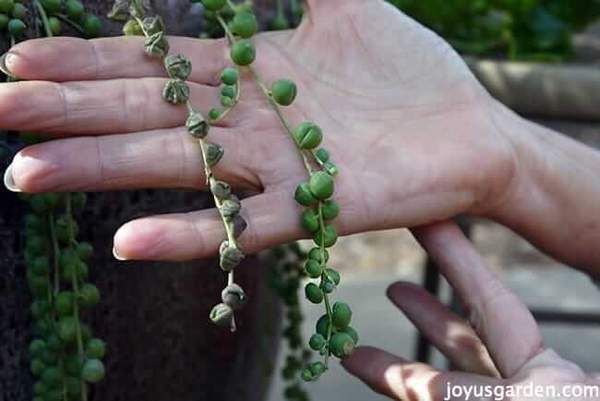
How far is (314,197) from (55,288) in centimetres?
19

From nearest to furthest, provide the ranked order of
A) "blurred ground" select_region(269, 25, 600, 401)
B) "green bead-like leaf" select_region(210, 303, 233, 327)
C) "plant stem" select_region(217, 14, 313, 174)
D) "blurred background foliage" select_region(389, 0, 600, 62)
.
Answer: "green bead-like leaf" select_region(210, 303, 233, 327) < "plant stem" select_region(217, 14, 313, 174) < "blurred background foliage" select_region(389, 0, 600, 62) < "blurred ground" select_region(269, 25, 600, 401)

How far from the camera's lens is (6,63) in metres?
0.67

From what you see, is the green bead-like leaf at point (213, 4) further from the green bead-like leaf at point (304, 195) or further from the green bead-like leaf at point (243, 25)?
the green bead-like leaf at point (304, 195)

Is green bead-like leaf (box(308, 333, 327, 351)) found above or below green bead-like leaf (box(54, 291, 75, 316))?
below

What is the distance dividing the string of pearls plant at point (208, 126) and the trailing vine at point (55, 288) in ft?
0.21

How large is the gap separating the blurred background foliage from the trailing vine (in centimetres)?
74

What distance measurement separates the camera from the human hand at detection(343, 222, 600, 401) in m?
0.78

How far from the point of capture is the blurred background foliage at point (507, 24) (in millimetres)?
1479

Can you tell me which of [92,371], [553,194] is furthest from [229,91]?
[553,194]

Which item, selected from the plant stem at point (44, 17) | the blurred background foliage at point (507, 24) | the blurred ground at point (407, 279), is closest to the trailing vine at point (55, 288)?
the plant stem at point (44, 17)

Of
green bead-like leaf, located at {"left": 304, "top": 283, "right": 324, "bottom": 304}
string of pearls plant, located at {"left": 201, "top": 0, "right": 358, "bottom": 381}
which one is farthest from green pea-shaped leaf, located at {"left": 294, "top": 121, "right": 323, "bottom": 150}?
green bead-like leaf, located at {"left": 304, "top": 283, "right": 324, "bottom": 304}

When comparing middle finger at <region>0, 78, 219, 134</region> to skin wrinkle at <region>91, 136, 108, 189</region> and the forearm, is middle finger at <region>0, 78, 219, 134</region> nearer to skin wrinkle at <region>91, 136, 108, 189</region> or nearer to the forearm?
→ skin wrinkle at <region>91, 136, 108, 189</region>

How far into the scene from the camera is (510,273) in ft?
9.88

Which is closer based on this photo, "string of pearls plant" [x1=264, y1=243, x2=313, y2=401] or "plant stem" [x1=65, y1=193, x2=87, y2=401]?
"plant stem" [x1=65, y1=193, x2=87, y2=401]
